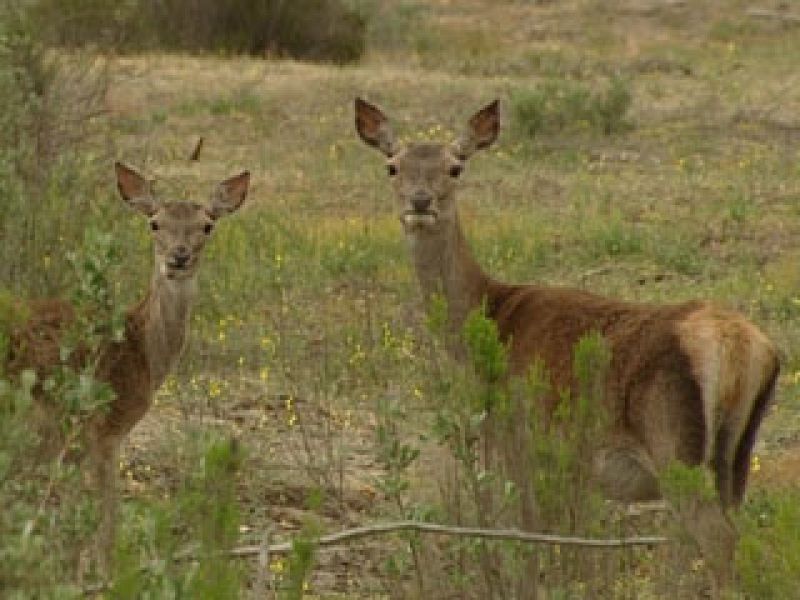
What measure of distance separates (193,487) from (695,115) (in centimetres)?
1935

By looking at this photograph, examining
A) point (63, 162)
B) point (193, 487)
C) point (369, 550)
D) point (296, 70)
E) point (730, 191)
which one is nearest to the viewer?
point (193, 487)

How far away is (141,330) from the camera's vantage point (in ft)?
33.0

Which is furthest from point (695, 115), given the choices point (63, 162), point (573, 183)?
point (63, 162)

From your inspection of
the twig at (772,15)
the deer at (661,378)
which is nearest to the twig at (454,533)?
the deer at (661,378)

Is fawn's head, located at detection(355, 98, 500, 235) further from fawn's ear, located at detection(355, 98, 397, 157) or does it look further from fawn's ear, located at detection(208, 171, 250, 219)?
fawn's ear, located at detection(208, 171, 250, 219)

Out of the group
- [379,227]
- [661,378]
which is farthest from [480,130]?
[379,227]

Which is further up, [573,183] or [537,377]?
[537,377]

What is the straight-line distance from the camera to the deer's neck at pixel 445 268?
10.2m

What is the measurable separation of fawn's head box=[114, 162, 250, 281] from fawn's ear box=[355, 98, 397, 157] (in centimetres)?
59

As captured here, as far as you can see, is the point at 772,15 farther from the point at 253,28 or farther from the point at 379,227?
the point at 379,227

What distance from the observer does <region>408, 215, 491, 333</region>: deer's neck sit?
1021cm

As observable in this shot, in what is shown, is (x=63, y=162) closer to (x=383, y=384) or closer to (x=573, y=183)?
(x=383, y=384)

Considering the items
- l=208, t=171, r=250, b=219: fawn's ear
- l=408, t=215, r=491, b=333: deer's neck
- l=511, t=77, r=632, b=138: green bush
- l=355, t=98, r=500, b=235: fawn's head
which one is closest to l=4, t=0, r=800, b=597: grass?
l=511, t=77, r=632, b=138: green bush

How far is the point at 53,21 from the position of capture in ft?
87.0
